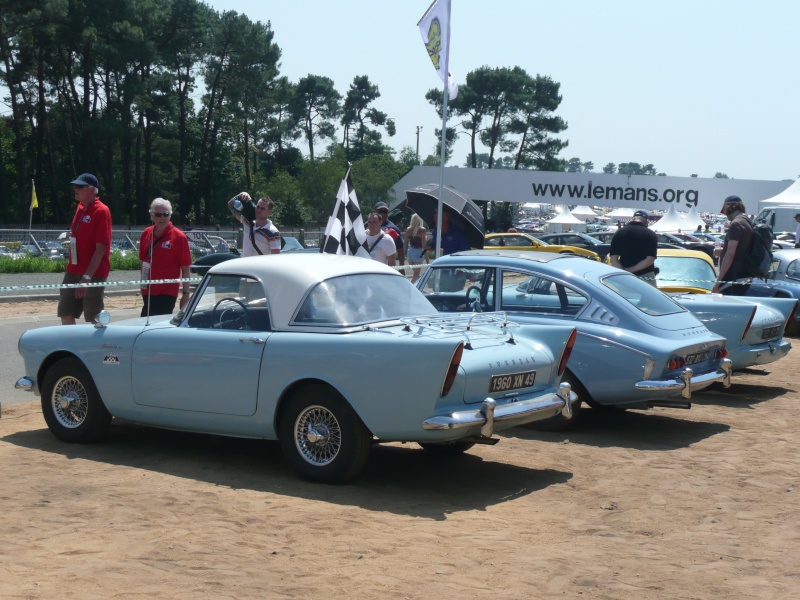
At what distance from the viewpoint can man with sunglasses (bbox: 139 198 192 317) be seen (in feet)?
31.1

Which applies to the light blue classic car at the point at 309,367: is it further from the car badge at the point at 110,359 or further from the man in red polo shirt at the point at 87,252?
the man in red polo shirt at the point at 87,252

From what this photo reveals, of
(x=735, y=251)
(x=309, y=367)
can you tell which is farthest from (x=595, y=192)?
(x=309, y=367)

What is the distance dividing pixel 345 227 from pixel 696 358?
5.23m

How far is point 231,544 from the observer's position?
5.07m

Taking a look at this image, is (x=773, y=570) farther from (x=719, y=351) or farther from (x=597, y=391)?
(x=719, y=351)

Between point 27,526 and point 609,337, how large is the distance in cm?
465

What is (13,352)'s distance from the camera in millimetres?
12430

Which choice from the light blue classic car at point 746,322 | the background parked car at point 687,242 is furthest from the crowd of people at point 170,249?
the background parked car at point 687,242

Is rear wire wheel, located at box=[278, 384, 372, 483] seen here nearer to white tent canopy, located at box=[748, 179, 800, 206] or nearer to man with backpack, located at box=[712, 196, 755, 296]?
man with backpack, located at box=[712, 196, 755, 296]

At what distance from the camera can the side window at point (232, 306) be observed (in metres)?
6.73

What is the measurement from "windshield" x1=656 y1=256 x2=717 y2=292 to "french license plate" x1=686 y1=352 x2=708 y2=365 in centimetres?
501

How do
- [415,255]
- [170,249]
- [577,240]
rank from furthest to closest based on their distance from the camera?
[577,240] → [415,255] → [170,249]

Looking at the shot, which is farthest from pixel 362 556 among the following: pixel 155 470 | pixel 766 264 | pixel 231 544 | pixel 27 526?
pixel 766 264

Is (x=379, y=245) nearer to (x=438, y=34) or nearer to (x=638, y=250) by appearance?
(x=638, y=250)
